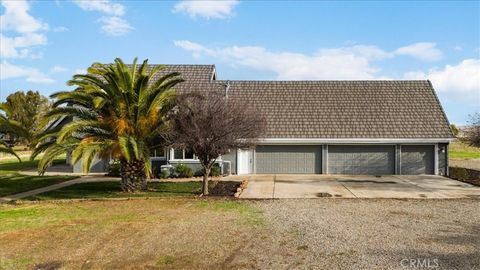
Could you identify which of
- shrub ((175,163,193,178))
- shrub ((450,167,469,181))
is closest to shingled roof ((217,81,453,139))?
shrub ((450,167,469,181))

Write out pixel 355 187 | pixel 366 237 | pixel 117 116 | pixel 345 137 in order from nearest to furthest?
pixel 366 237 → pixel 117 116 → pixel 355 187 → pixel 345 137

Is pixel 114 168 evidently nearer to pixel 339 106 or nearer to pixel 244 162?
pixel 244 162

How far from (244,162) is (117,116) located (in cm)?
989

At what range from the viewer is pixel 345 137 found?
24.2 m

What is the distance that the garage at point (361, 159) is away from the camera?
24281mm

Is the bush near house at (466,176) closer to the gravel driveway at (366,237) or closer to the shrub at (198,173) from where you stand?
the gravel driveway at (366,237)

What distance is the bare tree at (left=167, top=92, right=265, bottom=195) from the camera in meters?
15.5

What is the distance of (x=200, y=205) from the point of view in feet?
46.3

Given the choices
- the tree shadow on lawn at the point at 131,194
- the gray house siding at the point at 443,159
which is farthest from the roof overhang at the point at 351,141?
the tree shadow on lawn at the point at 131,194

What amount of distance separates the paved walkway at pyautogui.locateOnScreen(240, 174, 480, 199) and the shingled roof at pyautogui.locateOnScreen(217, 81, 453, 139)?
2.67m

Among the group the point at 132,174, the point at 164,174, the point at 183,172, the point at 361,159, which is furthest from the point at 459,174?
the point at 132,174

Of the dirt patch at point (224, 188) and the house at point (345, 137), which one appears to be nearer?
the dirt patch at point (224, 188)

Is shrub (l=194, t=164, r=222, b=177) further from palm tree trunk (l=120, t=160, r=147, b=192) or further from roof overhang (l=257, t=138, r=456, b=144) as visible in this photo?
palm tree trunk (l=120, t=160, r=147, b=192)

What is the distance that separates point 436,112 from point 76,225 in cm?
2162
